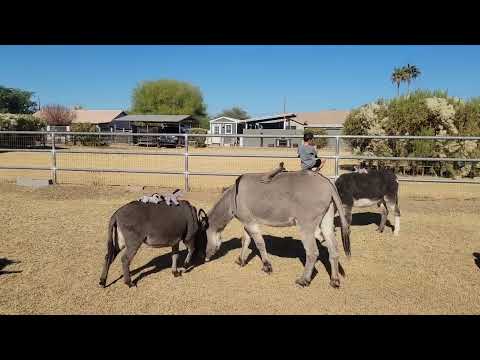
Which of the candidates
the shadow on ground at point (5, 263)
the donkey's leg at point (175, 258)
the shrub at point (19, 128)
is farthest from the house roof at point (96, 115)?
the donkey's leg at point (175, 258)

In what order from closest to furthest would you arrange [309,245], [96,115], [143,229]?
1. [143,229]
2. [309,245]
3. [96,115]

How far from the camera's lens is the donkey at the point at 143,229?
4.96 m

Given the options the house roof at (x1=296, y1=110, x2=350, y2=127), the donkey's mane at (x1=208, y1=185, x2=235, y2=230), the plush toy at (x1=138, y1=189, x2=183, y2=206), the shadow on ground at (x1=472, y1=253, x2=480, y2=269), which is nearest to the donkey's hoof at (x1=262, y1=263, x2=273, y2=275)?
the donkey's mane at (x1=208, y1=185, x2=235, y2=230)

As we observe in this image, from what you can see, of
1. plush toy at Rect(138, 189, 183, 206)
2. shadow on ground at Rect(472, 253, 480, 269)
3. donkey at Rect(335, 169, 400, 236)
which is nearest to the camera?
plush toy at Rect(138, 189, 183, 206)

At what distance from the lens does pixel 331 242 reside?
214 inches

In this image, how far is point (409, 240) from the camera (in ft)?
25.8

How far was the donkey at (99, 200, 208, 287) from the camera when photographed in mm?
4965

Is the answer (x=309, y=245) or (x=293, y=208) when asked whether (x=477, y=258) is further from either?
(x=293, y=208)

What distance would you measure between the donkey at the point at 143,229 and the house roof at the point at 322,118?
4903cm

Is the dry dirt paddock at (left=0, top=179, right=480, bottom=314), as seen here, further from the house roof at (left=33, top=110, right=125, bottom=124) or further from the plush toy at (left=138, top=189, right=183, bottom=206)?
the house roof at (left=33, top=110, right=125, bottom=124)

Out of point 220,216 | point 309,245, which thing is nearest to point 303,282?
point 309,245

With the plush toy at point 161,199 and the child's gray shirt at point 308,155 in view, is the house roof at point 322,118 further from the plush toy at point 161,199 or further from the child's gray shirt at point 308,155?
the plush toy at point 161,199

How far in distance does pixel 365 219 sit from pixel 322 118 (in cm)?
5147
